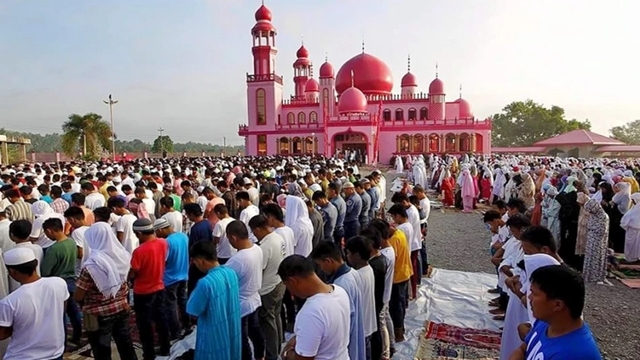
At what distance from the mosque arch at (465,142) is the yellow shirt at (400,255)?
3179 centimetres

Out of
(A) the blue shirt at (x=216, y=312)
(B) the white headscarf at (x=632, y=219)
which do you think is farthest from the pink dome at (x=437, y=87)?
(A) the blue shirt at (x=216, y=312)

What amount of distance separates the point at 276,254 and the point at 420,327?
7.52ft

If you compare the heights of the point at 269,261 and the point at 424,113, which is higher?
the point at 424,113

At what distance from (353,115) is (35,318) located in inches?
1254

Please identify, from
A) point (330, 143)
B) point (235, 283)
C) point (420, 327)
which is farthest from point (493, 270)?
point (330, 143)

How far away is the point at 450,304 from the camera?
5980 mm

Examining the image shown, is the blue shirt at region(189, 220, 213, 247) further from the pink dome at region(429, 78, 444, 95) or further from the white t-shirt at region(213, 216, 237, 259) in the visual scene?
the pink dome at region(429, 78, 444, 95)

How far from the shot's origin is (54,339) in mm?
2928

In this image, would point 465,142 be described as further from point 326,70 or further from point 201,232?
point 201,232

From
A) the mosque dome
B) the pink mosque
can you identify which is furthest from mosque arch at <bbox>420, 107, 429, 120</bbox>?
the mosque dome

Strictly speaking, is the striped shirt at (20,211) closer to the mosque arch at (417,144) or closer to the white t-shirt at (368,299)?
the white t-shirt at (368,299)

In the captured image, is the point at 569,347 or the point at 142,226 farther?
the point at 142,226

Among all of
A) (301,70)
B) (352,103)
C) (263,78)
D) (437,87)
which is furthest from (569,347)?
(301,70)

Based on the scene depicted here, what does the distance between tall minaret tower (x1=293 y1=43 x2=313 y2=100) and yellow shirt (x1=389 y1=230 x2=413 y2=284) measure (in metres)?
39.6
